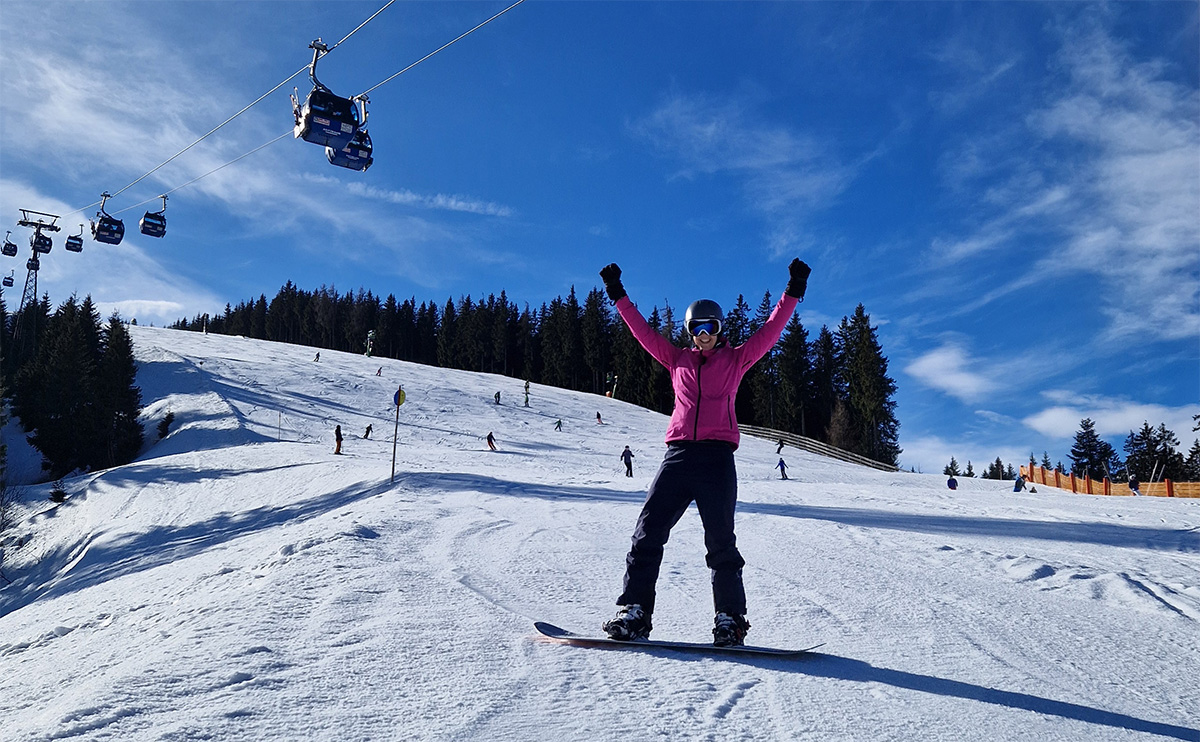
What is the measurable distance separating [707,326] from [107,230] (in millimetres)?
23445

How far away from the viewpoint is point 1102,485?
29.0 metres

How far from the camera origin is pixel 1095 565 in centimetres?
620

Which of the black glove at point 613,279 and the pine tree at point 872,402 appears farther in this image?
the pine tree at point 872,402

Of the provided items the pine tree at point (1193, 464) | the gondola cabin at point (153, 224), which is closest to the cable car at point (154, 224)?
the gondola cabin at point (153, 224)

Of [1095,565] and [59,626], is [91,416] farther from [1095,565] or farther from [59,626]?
[1095,565]

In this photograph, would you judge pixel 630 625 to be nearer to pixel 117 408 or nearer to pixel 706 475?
pixel 706 475

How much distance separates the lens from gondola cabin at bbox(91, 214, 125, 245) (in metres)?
20.8

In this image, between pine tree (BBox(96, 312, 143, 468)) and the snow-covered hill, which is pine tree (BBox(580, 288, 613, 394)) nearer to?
pine tree (BBox(96, 312, 143, 468))

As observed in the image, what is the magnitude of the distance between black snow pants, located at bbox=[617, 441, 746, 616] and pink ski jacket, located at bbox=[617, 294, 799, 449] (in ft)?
0.25

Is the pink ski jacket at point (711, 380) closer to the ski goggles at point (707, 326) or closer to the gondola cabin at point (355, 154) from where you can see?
the ski goggles at point (707, 326)

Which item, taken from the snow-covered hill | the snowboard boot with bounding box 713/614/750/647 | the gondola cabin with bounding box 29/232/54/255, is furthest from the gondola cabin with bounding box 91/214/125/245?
the snowboard boot with bounding box 713/614/750/647

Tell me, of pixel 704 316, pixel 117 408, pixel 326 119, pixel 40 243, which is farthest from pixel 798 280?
pixel 117 408

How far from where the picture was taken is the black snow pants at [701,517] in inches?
143

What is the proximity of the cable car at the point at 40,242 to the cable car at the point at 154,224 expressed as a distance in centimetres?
936
